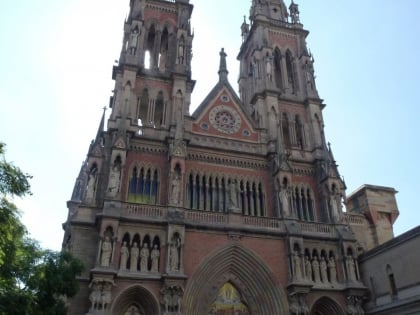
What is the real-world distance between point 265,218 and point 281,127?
828 centimetres

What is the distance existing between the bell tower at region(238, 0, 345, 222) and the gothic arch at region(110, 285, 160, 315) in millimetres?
9064

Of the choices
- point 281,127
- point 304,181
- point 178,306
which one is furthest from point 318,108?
point 178,306

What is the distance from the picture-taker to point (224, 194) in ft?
78.7

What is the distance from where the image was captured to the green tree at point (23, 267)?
10.7 m

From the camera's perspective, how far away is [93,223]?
20484mm

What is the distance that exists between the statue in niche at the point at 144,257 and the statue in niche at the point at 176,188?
2.89m

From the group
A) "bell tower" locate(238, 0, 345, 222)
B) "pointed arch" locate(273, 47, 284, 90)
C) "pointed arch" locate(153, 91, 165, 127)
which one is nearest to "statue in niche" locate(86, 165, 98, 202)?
"pointed arch" locate(153, 91, 165, 127)

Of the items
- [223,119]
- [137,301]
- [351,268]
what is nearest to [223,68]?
[223,119]

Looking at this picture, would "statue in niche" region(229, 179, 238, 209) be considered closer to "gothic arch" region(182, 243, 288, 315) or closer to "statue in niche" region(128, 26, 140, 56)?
"gothic arch" region(182, 243, 288, 315)

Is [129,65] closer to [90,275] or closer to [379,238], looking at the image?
[90,275]

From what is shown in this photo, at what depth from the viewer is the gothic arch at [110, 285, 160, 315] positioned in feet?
61.4

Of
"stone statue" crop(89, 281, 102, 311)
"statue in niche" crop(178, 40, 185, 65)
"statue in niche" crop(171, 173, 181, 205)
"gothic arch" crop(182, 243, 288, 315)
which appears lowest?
"stone statue" crop(89, 281, 102, 311)

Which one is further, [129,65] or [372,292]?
[129,65]

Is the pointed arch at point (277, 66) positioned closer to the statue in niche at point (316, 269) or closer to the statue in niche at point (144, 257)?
the statue in niche at point (316, 269)
